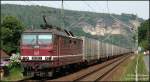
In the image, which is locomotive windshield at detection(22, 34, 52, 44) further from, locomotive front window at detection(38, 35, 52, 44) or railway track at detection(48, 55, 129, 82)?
railway track at detection(48, 55, 129, 82)

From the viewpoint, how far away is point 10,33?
320ft

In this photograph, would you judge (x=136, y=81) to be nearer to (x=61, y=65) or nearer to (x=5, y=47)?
(x=61, y=65)

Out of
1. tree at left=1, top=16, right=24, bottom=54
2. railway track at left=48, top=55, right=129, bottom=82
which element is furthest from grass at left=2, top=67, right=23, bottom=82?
tree at left=1, top=16, right=24, bottom=54

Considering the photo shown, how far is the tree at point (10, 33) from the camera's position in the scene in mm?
93375

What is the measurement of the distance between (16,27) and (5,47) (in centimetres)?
1025

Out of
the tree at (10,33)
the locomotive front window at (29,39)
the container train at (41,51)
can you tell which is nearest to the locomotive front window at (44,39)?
the container train at (41,51)

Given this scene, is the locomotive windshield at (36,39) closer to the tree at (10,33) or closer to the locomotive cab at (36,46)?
the locomotive cab at (36,46)

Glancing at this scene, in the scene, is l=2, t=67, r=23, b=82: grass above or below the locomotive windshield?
below

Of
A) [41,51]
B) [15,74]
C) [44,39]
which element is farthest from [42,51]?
[15,74]

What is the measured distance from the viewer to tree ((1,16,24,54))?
306 ft

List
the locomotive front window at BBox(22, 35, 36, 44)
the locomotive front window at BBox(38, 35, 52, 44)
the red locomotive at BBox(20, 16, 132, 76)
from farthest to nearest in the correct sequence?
1. the locomotive front window at BBox(22, 35, 36, 44)
2. the locomotive front window at BBox(38, 35, 52, 44)
3. the red locomotive at BBox(20, 16, 132, 76)

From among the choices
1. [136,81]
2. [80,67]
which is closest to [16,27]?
[80,67]

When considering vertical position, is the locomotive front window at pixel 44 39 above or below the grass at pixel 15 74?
above

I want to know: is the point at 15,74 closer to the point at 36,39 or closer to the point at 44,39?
the point at 36,39
